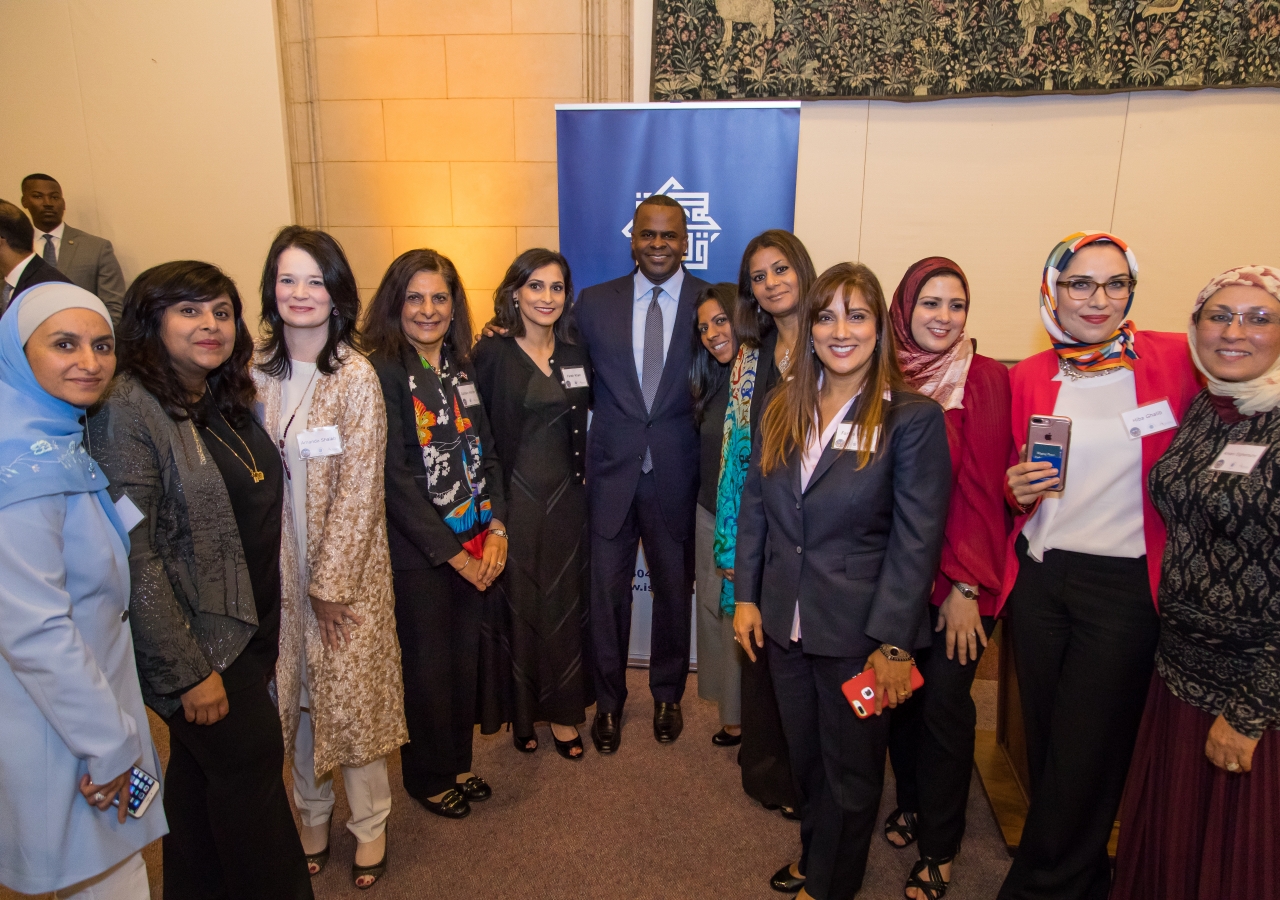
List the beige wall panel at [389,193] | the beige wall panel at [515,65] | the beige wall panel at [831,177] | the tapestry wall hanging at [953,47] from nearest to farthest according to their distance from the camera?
the tapestry wall hanging at [953,47] < the beige wall panel at [831,177] < the beige wall panel at [515,65] < the beige wall panel at [389,193]

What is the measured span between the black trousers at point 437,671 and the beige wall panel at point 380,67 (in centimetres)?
317

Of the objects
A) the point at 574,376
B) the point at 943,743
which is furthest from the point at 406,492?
the point at 943,743

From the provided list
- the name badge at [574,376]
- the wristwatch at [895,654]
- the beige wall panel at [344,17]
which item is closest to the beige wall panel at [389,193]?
the beige wall panel at [344,17]

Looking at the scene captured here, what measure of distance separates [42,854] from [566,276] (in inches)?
86.1

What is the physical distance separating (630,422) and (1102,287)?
162 centimetres

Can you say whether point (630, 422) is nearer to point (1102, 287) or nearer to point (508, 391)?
point (508, 391)

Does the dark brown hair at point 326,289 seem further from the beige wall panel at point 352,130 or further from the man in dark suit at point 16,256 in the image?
the beige wall panel at point 352,130

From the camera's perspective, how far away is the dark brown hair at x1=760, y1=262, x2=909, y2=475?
181 centimetres

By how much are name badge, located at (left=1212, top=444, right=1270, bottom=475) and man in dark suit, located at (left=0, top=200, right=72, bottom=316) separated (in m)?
4.29

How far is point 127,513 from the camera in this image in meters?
1.50

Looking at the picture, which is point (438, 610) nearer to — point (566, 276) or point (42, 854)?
point (42, 854)

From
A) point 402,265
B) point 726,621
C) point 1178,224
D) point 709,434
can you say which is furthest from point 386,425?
point 1178,224

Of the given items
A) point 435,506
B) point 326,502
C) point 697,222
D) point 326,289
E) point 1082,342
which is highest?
point 697,222

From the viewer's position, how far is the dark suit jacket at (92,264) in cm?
442
